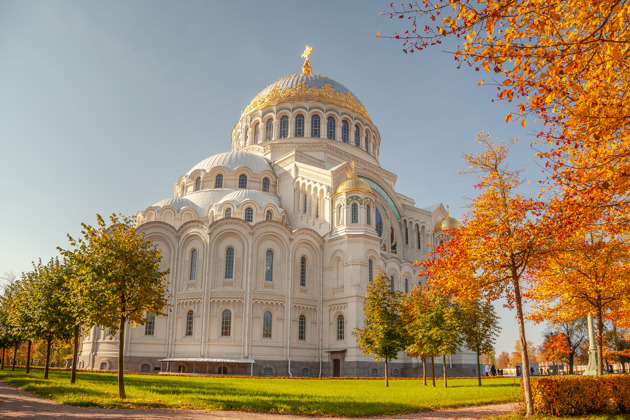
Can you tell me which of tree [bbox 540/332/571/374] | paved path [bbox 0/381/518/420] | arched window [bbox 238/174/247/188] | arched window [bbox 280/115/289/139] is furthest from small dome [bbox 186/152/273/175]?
tree [bbox 540/332/571/374]

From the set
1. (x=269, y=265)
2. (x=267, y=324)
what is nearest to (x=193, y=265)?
(x=269, y=265)

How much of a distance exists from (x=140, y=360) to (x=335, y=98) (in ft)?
110

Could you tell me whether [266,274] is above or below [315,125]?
below

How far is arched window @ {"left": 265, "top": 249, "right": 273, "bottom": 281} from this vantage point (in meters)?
39.3

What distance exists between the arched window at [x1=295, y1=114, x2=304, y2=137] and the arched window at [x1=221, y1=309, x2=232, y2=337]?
75.2ft

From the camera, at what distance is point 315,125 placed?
53.4 meters

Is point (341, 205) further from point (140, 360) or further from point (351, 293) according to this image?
point (140, 360)

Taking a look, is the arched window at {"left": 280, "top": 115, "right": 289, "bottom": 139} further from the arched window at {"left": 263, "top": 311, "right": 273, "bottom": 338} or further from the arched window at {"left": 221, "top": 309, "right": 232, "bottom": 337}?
the arched window at {"left": 221, "top": 309, "right": 232, "bottom": 337}

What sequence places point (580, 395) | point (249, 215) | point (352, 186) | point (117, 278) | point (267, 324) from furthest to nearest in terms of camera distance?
1. point (249, 215)
2. point (352, 186)
3. point (267, 324)
4. point (117, 278)
5. point (580, 395)

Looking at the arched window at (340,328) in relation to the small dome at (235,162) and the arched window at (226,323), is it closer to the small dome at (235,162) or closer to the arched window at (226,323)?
the arched window at (226,323)

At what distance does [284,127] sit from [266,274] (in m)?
20.6

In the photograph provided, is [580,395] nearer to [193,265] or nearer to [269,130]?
[193,265]

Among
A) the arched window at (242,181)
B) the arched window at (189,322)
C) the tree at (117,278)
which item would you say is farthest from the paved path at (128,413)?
the arched window at (242,181)

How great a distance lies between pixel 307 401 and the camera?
50.6 ft
